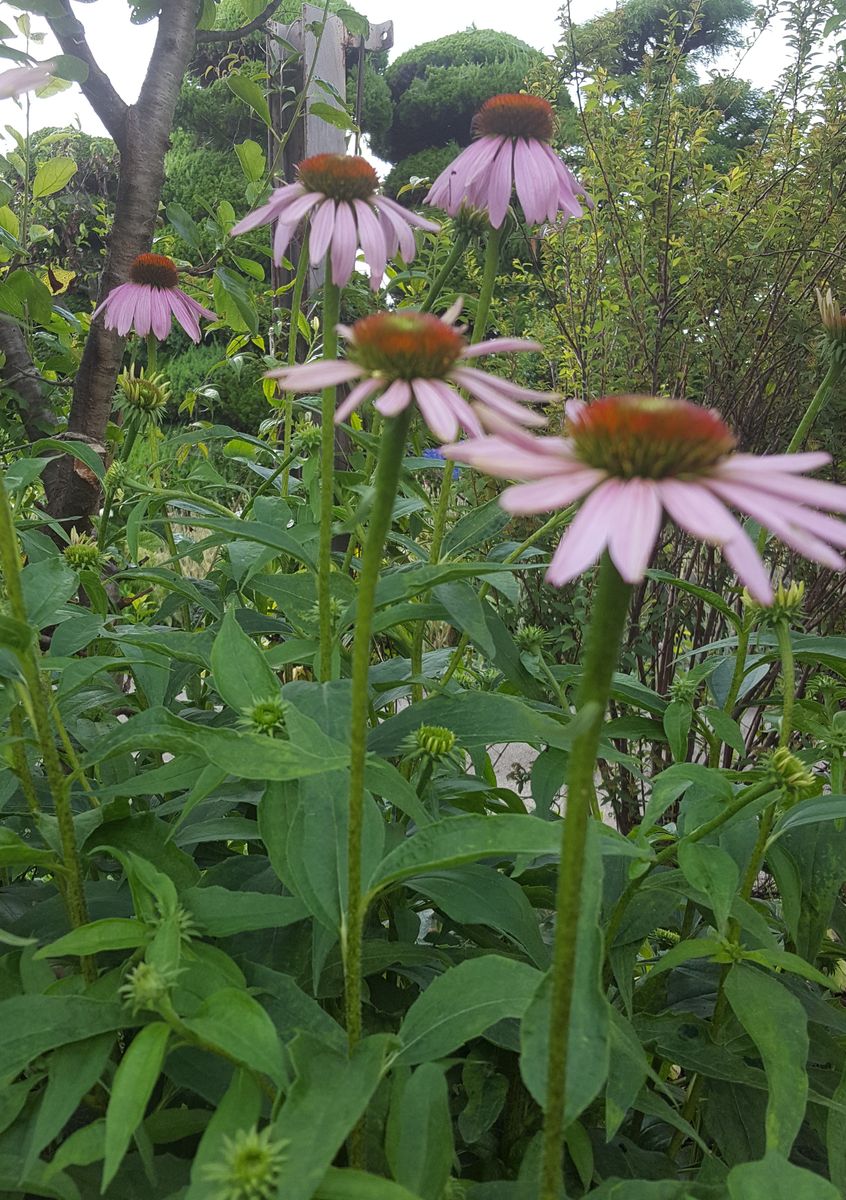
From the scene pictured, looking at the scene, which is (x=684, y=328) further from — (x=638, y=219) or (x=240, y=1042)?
(x=240, y=1042)

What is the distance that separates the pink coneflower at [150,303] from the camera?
1.16 metres

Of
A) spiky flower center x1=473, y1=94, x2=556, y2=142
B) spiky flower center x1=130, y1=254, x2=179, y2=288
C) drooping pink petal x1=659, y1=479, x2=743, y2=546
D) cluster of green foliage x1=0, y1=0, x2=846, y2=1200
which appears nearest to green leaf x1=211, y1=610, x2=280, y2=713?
cluster of green foliage x1=0, y1=0, x2=846, y2=1200

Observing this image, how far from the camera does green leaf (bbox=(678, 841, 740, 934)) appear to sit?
517 millimetres

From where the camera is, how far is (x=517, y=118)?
849 mm

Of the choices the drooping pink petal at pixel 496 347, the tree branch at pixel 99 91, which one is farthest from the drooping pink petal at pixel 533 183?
the tree branch at pixel 99 91

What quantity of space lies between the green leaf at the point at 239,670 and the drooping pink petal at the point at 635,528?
0.31 m

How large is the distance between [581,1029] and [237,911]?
206mm

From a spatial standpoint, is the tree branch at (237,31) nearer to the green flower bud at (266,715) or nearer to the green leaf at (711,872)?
the green flower bud at (266,715)

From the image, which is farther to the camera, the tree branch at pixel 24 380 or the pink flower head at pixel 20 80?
the tree branch at pixel 24 380

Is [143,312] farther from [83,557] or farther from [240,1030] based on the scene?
[240,1030]

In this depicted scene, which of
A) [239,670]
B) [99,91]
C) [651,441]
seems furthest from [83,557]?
[99,91]

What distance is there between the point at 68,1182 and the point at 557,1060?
0.26 meters

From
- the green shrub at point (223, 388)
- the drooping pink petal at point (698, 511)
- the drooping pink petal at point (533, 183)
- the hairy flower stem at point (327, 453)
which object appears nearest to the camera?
the drooping pink petal at point (698, 511)

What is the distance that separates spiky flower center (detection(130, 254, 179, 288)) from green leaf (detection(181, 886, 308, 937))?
3.10 feet
